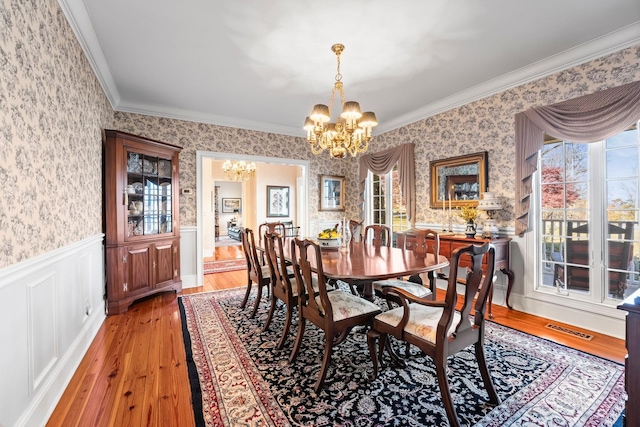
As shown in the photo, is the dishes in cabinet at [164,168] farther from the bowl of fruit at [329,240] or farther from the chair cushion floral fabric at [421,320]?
the chair cushion floral fabric at [421,320]

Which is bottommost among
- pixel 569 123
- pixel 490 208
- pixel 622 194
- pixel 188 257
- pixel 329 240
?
pixel 188 257

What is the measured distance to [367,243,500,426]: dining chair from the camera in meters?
1.49

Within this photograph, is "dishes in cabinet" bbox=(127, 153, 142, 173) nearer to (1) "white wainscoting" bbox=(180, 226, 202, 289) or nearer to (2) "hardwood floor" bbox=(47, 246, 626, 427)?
(1) "white wainscoting" bbox=(180, 226, 202, 289)

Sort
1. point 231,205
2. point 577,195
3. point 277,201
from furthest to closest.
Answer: point 231,205
point 277,201
point 577,195

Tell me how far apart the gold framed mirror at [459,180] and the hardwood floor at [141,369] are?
1.45 metres

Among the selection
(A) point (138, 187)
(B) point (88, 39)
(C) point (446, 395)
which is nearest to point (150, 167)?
(A) point (138, 187)

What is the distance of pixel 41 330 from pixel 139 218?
7.06ft

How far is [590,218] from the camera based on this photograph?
2750 millimetres

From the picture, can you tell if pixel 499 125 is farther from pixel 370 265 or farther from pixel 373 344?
pixel 373 344

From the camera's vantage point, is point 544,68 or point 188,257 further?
point 188,257

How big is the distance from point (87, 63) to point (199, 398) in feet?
9.97

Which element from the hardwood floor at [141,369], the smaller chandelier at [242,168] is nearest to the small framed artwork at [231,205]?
the smaller chandelier at [242,168]

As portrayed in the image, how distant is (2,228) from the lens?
4.12ft

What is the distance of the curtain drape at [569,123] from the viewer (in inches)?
94.9
